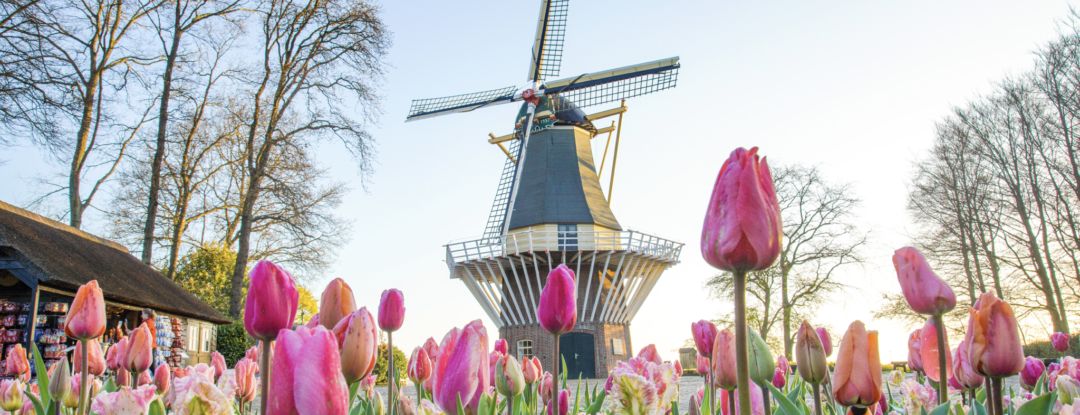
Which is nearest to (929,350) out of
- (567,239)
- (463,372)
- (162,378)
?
(463,372)

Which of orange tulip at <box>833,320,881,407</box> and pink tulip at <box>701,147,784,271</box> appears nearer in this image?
pink tulip at <box>701,147,784,271</box>

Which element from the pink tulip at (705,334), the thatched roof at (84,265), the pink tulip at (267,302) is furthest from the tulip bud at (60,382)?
the thatched roof at (84,265)

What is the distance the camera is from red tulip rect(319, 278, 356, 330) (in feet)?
4.36

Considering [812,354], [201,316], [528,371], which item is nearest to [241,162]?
[201,316]

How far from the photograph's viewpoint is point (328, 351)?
0.76 metres

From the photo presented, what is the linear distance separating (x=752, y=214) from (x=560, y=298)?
836mm

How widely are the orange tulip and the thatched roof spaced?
11034 mm

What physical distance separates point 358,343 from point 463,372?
0.59 ft

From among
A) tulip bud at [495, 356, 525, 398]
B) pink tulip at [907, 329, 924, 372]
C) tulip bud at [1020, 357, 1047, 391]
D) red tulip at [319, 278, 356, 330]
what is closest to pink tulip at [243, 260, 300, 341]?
red tulip at [319, 278, 356, 330]

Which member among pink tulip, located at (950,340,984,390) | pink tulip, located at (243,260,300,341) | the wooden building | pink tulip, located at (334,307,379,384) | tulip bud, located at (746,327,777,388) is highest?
the wooden building

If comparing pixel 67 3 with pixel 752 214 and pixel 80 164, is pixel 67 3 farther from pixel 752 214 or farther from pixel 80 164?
pixel 752 214

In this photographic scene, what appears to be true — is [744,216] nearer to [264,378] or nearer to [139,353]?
[264,378]

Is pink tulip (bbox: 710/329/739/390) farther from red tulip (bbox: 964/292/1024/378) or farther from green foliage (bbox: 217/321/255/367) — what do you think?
green foliage (bbox: 217/321/255/367)

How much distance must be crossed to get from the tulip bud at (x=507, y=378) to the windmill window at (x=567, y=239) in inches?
623
